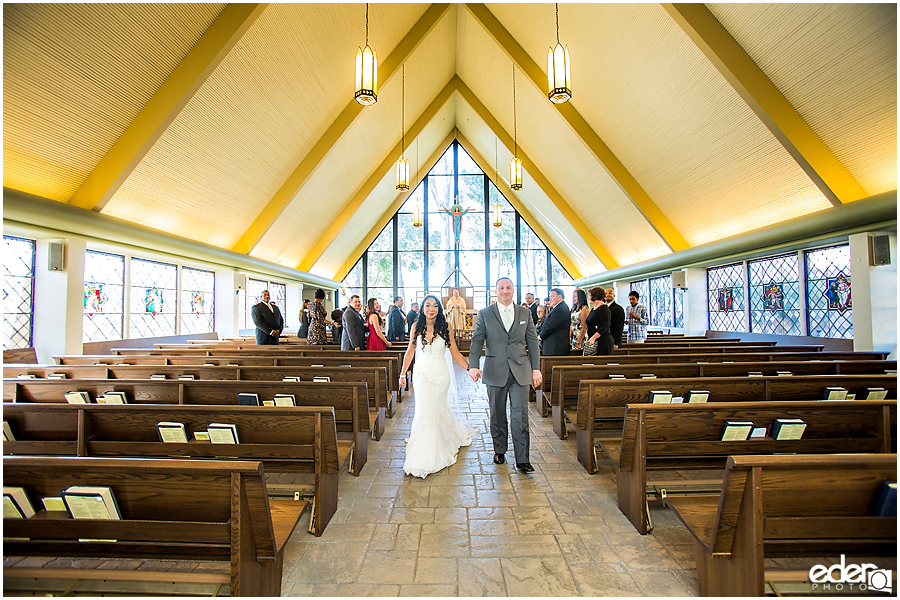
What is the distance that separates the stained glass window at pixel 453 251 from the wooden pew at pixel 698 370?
12.4 meters

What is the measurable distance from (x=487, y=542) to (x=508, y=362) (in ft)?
4.82

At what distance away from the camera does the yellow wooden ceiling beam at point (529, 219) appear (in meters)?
16.5

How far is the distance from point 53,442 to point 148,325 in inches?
249

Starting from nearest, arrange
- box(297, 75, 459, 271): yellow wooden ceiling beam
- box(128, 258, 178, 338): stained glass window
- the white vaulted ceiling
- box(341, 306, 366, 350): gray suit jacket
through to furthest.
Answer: the white vaulted ceiling → box(341, 306, 366, 350): gray suit jacket → box(128, 258, 178, 338): stained glass window → box(297, 75, 459, 271): yellow wooden ceiling beam

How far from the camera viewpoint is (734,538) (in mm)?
1837

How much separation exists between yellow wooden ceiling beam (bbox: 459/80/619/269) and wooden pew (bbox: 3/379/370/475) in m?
10.4

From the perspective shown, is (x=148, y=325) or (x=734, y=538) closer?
(x=734, y=538)

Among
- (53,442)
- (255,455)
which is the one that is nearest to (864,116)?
(255,455)

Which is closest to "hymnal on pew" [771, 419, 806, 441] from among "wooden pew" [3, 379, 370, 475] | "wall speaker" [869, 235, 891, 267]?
"wooden pew" [3, 379, 370, 475]

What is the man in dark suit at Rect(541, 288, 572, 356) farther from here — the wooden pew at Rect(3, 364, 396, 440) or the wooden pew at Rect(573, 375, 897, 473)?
the wooden pew at Rect(3, 364, 396, 440)

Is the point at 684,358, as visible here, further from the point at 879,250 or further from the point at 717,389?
the point at 879,250

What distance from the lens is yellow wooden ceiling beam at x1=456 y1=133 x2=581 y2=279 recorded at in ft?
54.1

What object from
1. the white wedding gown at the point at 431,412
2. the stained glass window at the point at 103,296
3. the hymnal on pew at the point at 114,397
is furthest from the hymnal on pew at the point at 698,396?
the stained glass window at the point at 103,296

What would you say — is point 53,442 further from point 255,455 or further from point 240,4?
point 240,4
